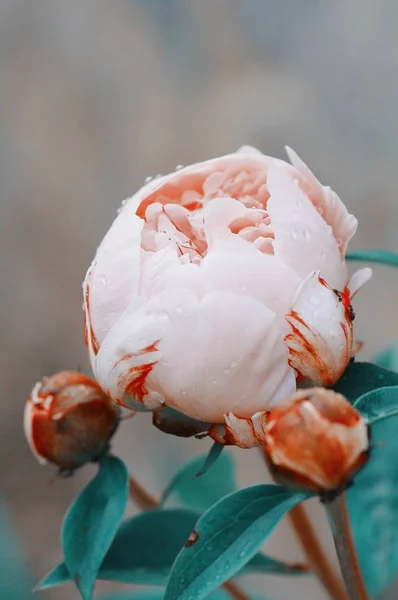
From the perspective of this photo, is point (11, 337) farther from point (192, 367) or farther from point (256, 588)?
point (192, 367)

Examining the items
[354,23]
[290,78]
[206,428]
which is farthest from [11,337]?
[206,428]

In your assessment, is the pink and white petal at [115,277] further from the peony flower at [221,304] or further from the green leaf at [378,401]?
the green leaf at [378,401]

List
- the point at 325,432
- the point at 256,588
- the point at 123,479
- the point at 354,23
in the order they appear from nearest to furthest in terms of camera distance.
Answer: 1. the point at 325,432
2. the point at 123,479
3. the point at 256,588
4. the point at 354,23

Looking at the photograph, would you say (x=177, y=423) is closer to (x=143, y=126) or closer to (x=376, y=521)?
(x=376, y=521)

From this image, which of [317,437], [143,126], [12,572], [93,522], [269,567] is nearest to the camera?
[317,437]

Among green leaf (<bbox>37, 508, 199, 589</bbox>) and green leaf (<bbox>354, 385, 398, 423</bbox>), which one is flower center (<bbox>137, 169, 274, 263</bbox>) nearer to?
green leaf (<bbox>354, 385, 398, 423</bbox>)

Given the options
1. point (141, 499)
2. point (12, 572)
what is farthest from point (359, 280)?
point (12, 572)

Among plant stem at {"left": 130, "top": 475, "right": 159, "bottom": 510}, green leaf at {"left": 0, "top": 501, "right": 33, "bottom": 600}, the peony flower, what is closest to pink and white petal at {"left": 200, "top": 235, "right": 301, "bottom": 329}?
the peony flower
